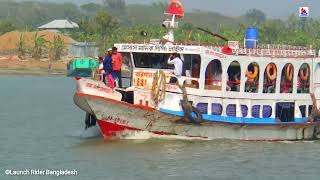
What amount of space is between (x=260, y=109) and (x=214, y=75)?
6.94 feet

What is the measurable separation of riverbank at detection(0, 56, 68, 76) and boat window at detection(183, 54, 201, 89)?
7327cm

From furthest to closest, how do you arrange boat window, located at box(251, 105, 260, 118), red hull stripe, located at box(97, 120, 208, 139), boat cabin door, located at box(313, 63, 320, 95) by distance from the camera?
boat cabin door, located at box(313, 63, 320, 95) → boat window, located at box(251, 105, 260, 118) → red hull stripe, located at box(97, 120, 208, 139)

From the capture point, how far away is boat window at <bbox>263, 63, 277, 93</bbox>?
2788cm

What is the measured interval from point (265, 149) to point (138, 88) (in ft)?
15.8

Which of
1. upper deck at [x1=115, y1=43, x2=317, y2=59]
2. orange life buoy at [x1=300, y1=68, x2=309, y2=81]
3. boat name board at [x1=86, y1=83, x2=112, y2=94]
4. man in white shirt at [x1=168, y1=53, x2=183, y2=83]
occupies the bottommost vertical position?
boat name board at [x1=86, y1=83, x2=112, y2=94]

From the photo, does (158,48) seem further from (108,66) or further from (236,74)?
(236,74)

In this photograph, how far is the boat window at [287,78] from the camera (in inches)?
1116

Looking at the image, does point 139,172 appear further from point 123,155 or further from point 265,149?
point 265,149

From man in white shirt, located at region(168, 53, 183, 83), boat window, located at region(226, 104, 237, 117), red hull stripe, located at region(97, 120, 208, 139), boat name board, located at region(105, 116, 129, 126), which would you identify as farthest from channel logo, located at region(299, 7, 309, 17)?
boat name board, located at region(105, 116, 129, 126)

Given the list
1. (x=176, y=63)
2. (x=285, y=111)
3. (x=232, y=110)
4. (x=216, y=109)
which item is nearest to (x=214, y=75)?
(x=216, y=109)

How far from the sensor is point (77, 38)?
12362 cm

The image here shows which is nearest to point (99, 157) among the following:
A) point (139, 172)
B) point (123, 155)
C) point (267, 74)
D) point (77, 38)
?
point (123, 155)

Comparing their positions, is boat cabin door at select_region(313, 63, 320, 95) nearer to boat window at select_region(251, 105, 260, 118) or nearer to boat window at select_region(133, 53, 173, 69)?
boat window at select_region(251, 105, 260, 118)

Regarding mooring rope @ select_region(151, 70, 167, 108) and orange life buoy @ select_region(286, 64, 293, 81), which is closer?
mooring rope @ select_region(151, 70, 167, 108)
